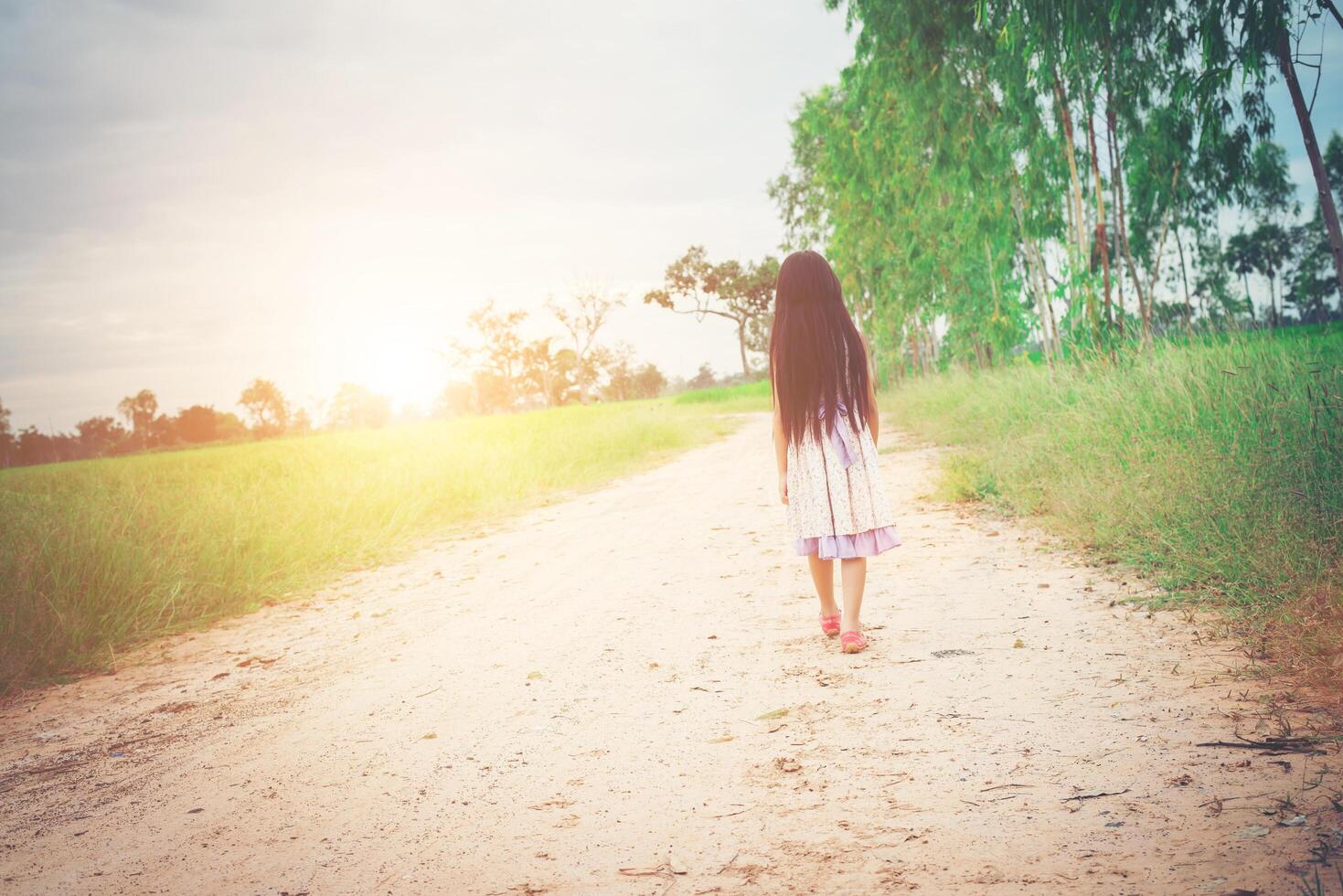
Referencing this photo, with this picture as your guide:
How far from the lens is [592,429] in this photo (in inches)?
728

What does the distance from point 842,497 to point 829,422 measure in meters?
0.38

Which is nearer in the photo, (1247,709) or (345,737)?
(1247,709)

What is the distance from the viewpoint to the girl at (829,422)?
3629 millimetres

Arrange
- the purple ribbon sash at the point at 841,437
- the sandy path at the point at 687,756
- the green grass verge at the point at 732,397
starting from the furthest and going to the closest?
the green grass verge at the point at 732,397 < the purple ribbon sash at the point at 841,437 < the sandy path at the point at 687,756

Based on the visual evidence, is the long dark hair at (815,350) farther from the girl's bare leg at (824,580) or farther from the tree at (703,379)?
the tree at (703,379)

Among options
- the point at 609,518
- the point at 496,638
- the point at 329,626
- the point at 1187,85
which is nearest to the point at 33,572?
the point at 329,626

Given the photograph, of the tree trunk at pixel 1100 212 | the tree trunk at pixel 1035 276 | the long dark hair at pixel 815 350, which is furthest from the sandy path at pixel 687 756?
Result: the tree trunk at pixel 1035 276

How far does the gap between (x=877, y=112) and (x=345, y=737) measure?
1391 centimetres

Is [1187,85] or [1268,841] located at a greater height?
[1187,85]

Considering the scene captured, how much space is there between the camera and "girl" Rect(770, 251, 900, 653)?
3.63 m

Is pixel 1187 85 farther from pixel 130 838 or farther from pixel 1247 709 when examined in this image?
pixel 130 838

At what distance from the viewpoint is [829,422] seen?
367 centimetres

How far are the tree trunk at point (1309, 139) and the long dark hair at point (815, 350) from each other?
3308 mm

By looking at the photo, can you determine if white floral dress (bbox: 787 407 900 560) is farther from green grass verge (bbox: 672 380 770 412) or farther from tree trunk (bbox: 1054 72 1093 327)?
green grass verge (bbox: 672 380 770 412)
